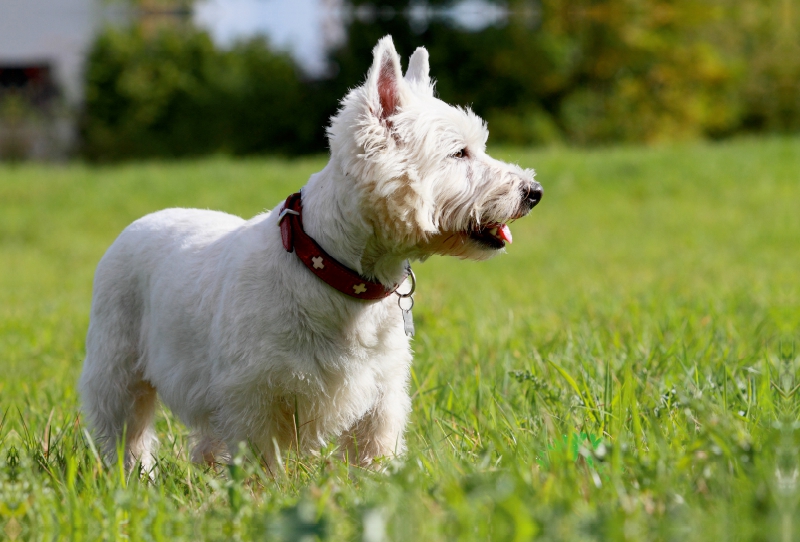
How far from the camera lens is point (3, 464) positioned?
2660mm

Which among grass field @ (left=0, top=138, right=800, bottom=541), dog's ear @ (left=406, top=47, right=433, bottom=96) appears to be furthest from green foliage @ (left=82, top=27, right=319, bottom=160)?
dog's ear @ (left=406, top=47, right=433, bottom=96)

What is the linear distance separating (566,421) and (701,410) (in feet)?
2.38

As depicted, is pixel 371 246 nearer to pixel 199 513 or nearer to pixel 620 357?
pixel 199 513

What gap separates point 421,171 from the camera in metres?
2.92

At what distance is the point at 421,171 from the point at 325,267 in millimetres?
495

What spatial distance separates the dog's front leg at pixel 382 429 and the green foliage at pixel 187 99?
25.2 meters

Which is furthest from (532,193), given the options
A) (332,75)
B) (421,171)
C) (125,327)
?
(332,75)

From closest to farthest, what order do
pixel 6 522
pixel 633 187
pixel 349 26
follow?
pixel 6 522, pixel 633 187, pixel 349 26

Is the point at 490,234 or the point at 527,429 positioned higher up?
the point at 490,234

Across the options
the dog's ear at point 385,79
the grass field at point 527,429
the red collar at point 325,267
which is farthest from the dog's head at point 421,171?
the grass field at point 527,429

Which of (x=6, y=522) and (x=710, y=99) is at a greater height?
(x=6, y=522)

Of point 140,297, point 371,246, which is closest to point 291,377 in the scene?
point 371,246

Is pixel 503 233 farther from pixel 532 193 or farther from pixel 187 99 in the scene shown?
pixel 187 99

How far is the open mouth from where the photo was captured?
3059 mm
